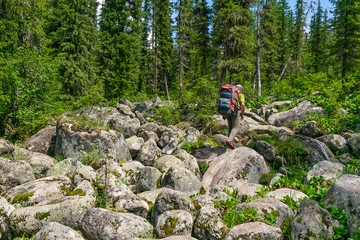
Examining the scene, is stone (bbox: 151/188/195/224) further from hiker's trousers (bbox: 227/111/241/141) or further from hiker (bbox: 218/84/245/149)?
hiker's trousers (bbox: 227/111/241/141)

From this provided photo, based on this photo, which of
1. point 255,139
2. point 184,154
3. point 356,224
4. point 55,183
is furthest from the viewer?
point 255,139

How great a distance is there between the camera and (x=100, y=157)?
8.78 metres

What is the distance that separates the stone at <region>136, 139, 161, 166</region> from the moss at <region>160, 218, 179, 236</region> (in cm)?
486

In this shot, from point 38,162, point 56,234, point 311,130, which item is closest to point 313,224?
point 56,234

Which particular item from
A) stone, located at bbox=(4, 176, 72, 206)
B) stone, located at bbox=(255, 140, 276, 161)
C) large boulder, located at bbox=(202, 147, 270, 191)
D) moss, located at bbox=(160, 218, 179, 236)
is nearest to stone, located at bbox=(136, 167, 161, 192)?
large boulder, located at bbox=(202, 147, 270, 191)

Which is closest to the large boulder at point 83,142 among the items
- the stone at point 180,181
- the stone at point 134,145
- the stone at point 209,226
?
the stone at point 134,145

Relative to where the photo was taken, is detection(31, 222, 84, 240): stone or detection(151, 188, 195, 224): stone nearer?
detection(31, 222, 84, 240): stone

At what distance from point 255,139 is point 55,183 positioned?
296 inches

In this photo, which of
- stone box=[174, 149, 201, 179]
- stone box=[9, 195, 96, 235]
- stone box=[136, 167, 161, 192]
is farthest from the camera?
stone box=[174, 149, 201, 179]

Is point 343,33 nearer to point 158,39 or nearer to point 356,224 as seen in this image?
point 158,39

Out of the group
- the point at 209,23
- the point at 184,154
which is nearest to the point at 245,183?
the point at 184,154

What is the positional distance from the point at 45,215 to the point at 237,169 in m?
5.39

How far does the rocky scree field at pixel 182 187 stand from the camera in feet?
13.1

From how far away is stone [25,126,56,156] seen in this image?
9.46 meters
